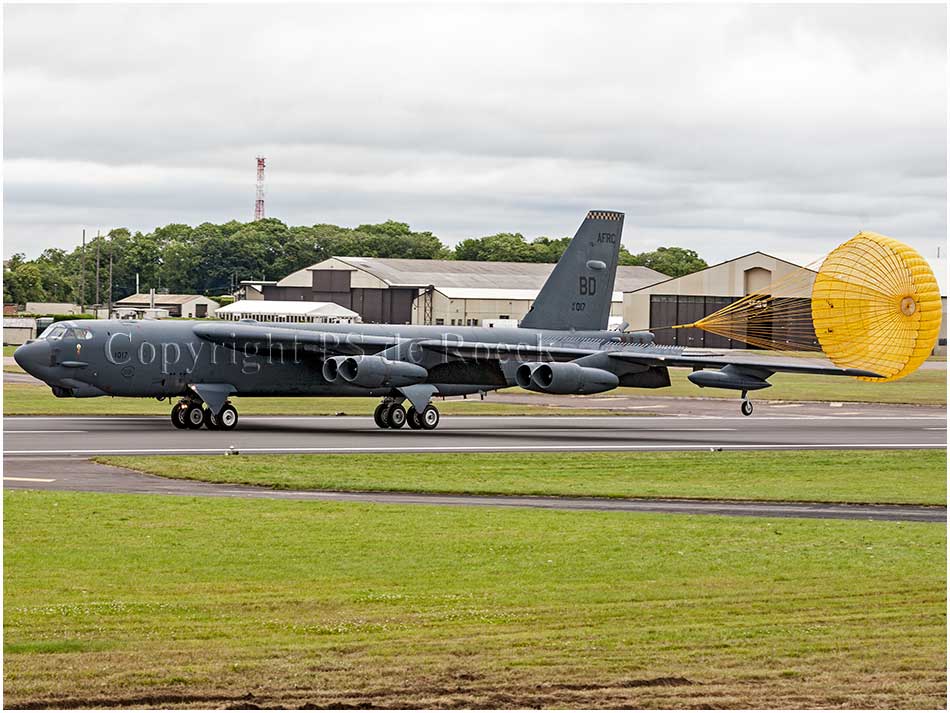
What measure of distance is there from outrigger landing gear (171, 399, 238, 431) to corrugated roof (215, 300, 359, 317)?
209 feet

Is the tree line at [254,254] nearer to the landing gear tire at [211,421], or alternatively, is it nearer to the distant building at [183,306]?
the distant building at [183,306]

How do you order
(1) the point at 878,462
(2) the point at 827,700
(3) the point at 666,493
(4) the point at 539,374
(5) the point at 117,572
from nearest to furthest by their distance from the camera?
(2) the point at 827,700 < (5) the point at 117,572 < (3) the point at 666,493 < (1) the point at 878,462 < (4) the point at 539,374

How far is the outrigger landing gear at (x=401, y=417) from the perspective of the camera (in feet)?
129

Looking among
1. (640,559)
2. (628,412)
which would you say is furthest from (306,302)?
(640,559)

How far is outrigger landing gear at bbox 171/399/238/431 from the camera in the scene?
123 ft

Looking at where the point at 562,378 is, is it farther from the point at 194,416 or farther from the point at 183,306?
the point at 183,306

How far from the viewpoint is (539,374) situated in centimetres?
3784

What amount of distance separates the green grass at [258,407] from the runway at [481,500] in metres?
18.7

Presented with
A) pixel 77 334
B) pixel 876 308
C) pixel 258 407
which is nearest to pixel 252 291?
pixel 258 407

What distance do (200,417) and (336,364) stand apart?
3.98 metres

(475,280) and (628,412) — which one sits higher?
(475,280)

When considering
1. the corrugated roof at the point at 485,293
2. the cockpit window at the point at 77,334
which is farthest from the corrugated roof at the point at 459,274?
the cockpit window at the point at 77,334

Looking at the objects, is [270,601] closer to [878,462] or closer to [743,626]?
[743,626]

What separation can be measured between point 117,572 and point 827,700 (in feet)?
26.9
